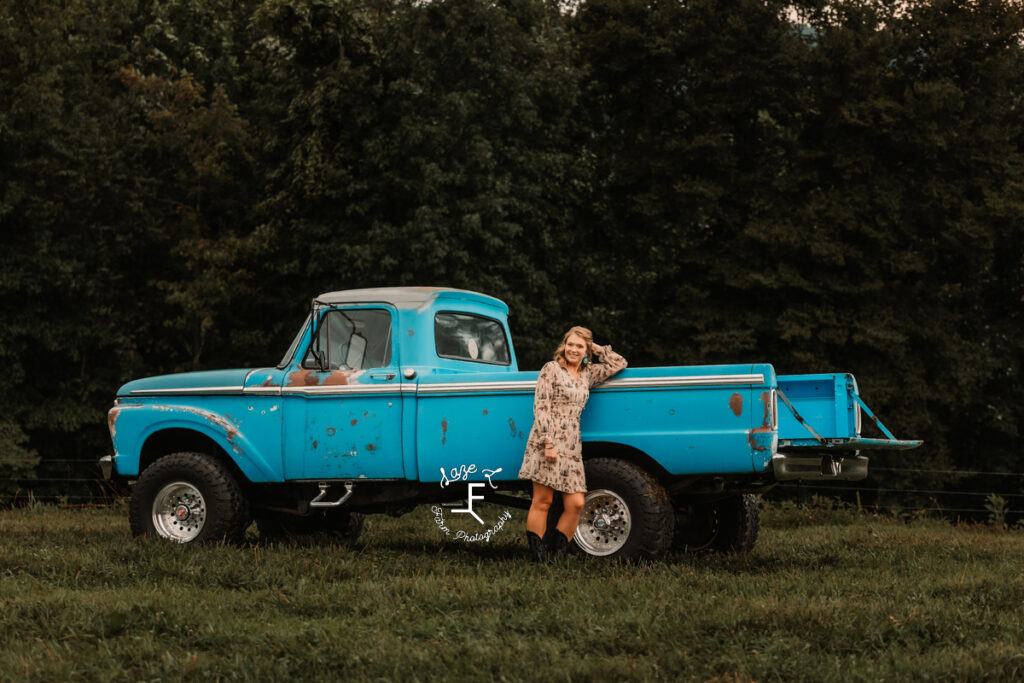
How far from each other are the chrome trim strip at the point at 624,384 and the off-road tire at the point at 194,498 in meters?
1.80

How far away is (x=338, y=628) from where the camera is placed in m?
6.44

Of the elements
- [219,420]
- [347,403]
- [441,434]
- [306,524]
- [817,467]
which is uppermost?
[347,403]

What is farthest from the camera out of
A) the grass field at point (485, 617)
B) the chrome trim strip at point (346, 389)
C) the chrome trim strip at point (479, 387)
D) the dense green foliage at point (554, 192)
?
the dense green foliage at point (554, 192)

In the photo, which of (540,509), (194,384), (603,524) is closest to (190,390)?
(194,384)

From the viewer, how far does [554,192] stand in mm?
26594

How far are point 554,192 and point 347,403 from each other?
57.7ft

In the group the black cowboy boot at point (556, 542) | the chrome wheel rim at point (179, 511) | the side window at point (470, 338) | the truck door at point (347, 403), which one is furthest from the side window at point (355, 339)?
the black cowboy boot at point (556, 542)

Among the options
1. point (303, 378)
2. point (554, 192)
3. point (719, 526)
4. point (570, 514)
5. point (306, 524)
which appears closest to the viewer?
point (570, 514)

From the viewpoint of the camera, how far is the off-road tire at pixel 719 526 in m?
10.1

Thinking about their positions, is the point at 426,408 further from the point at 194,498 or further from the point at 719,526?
the point at 719,526

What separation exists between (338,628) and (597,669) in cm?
151

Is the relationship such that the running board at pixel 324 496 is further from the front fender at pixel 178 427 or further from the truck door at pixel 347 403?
the front fender at pixel 178 427

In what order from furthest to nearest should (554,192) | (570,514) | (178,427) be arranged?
(554,192) < (178,427) < (570,514)

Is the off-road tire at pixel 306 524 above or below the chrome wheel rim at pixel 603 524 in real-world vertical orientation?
below
